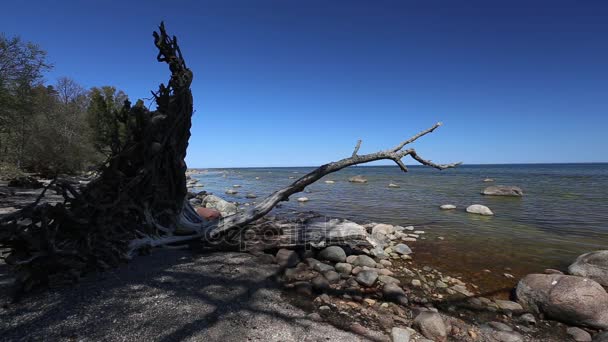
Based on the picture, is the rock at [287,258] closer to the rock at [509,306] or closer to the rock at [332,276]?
the rock at [332,276]

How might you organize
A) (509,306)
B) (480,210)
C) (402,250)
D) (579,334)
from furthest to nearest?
1. (480,210)
2. (402,250)
3. (509,306)
4. (579,334)

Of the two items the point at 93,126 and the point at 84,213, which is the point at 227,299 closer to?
the point at 84,213

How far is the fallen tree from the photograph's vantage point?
391cm

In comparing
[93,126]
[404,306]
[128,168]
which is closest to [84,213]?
[128,168]

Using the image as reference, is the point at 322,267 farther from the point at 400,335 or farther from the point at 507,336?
the point at 507,336

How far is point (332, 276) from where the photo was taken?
539cm

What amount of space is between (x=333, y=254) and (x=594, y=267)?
18.0ft

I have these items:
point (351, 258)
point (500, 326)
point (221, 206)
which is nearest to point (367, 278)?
point (351, 258)

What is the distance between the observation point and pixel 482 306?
475 cm

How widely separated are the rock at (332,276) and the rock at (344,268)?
354 mm

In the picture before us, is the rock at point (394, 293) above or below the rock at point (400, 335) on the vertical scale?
below

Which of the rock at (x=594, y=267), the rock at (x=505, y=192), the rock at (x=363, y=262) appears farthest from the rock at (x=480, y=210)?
the rock at (x=363, y=262)

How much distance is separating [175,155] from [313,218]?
378 centimetres

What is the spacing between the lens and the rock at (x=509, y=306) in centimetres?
464
